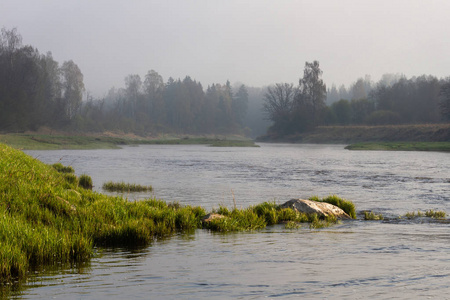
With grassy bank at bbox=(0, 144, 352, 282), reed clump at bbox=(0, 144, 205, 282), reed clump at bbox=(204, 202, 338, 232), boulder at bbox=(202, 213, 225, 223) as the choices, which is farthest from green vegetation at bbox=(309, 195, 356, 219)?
reed clump at bbox=(0, 144, 205, 282)

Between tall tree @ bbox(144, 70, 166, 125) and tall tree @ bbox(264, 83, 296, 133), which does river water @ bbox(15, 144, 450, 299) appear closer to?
tall tree @ bbox(264, 83, 296, 133)

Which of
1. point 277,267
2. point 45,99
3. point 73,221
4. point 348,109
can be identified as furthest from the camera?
point 348,109

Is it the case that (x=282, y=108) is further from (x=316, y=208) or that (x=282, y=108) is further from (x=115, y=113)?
(x=316, y=208)

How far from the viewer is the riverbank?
3765 inches

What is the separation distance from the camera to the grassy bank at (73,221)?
30.1 ft

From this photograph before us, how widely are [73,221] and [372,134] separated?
106761mm

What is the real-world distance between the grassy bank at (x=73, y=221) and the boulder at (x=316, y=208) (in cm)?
52

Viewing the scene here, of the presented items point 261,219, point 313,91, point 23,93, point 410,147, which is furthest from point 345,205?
point 313,91

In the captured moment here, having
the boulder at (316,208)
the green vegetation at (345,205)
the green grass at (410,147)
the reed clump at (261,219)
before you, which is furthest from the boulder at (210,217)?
the green grass at (410,147)

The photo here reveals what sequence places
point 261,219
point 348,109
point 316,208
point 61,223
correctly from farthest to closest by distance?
point 348,109 < point 316,208 < point 261,219 < point 61,223

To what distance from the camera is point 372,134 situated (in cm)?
11175

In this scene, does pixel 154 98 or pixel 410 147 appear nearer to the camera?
pixel 410 147

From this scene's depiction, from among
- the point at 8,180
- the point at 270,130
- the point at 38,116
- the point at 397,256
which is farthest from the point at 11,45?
the point at 397,256

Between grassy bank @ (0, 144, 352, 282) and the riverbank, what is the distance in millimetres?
85273
